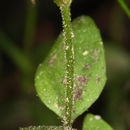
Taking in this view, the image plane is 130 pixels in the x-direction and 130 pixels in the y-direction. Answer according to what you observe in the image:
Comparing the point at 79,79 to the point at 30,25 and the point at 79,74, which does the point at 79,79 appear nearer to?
the point at 79,74

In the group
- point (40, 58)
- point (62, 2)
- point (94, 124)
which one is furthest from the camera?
point (40, 58)

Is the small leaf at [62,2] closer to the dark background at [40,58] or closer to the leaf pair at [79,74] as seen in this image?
the leaf pair at [79,74]

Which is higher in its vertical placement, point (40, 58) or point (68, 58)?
point (68, 58)

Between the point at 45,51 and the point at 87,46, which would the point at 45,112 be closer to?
the point at 45,51

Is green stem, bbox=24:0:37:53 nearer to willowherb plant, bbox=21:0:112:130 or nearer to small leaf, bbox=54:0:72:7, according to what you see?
willowherb plant, bbox=21:0:112:130

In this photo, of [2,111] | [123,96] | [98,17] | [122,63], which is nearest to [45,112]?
[2,111]

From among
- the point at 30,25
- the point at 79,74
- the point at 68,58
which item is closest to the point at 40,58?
the point at 30,25
